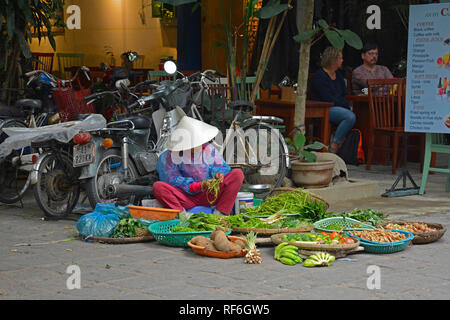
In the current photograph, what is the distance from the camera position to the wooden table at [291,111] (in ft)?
32.9

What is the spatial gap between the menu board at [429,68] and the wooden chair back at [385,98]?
69.0 inches

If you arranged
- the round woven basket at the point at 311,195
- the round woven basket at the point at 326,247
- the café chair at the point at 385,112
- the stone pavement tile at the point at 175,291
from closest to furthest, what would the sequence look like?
the stone pavement tile at the point at 175,291
the round woven basket at the point at 326,247
the round woven basket at the point at 311,195
the café chair at the point at 385,112

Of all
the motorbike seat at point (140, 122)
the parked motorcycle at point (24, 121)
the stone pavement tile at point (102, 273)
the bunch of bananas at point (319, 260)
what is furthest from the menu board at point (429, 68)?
the stone pavement tile at point (102, 273)

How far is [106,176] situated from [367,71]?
5544mm

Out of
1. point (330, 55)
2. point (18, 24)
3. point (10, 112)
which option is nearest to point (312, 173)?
point (330, 55)

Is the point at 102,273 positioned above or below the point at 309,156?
below

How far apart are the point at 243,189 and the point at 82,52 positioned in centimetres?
1056

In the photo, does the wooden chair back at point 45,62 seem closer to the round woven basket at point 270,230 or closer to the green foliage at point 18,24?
the green foliage at point 18,24

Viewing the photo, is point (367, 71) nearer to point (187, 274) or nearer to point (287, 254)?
point (287, 254)

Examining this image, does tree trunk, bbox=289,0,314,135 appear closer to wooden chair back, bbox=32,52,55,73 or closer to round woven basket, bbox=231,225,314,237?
round woven basket, bbox=231,225,314,237

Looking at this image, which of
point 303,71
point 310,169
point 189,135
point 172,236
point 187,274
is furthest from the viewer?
point 303,71

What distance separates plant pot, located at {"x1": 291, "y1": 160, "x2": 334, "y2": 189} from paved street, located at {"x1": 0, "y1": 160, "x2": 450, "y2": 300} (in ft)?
6.90

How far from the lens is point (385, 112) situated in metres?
10.6

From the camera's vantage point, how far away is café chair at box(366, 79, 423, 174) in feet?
34.2
